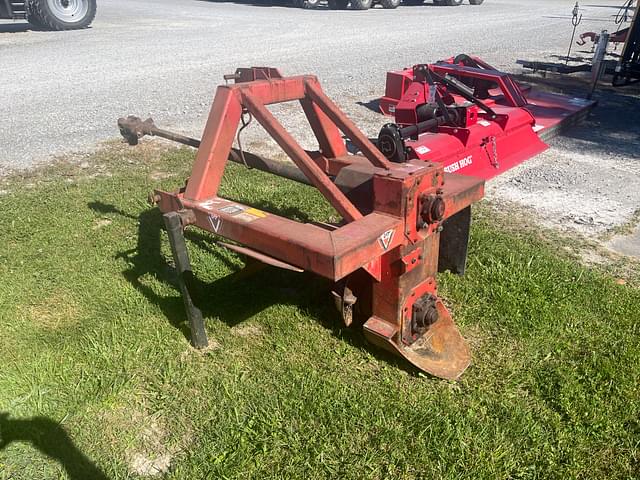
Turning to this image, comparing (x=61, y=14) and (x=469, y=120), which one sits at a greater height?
(x=61, y=14)

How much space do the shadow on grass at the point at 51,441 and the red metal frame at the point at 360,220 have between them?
1.16 meters

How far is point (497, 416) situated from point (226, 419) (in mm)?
1279

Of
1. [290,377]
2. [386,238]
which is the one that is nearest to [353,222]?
[386,238]

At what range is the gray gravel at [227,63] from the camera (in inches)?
226

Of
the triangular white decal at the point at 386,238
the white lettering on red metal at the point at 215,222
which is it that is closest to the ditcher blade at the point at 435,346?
the triangular white decal at the point at 386,238

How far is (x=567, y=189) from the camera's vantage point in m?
5.14

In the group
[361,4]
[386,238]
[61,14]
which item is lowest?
[361,4]

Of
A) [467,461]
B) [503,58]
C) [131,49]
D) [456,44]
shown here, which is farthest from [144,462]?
[456,44]

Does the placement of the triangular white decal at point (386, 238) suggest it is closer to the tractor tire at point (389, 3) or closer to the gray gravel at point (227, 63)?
the gray gravel at point (227, 63)

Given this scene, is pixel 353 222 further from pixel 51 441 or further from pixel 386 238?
pixel 51 441

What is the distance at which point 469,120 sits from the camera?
540cm

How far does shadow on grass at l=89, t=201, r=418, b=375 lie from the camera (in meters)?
3.05

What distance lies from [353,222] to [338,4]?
21.0m

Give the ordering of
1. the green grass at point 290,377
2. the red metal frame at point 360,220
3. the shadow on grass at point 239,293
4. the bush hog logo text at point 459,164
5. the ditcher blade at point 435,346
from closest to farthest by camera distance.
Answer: the red metal frame at point 360,220, the green grass at point 290,377, the ditcher blade at point 435,346, the shadow on grass at point 239,293, the bush hog logo text at point 459,164
